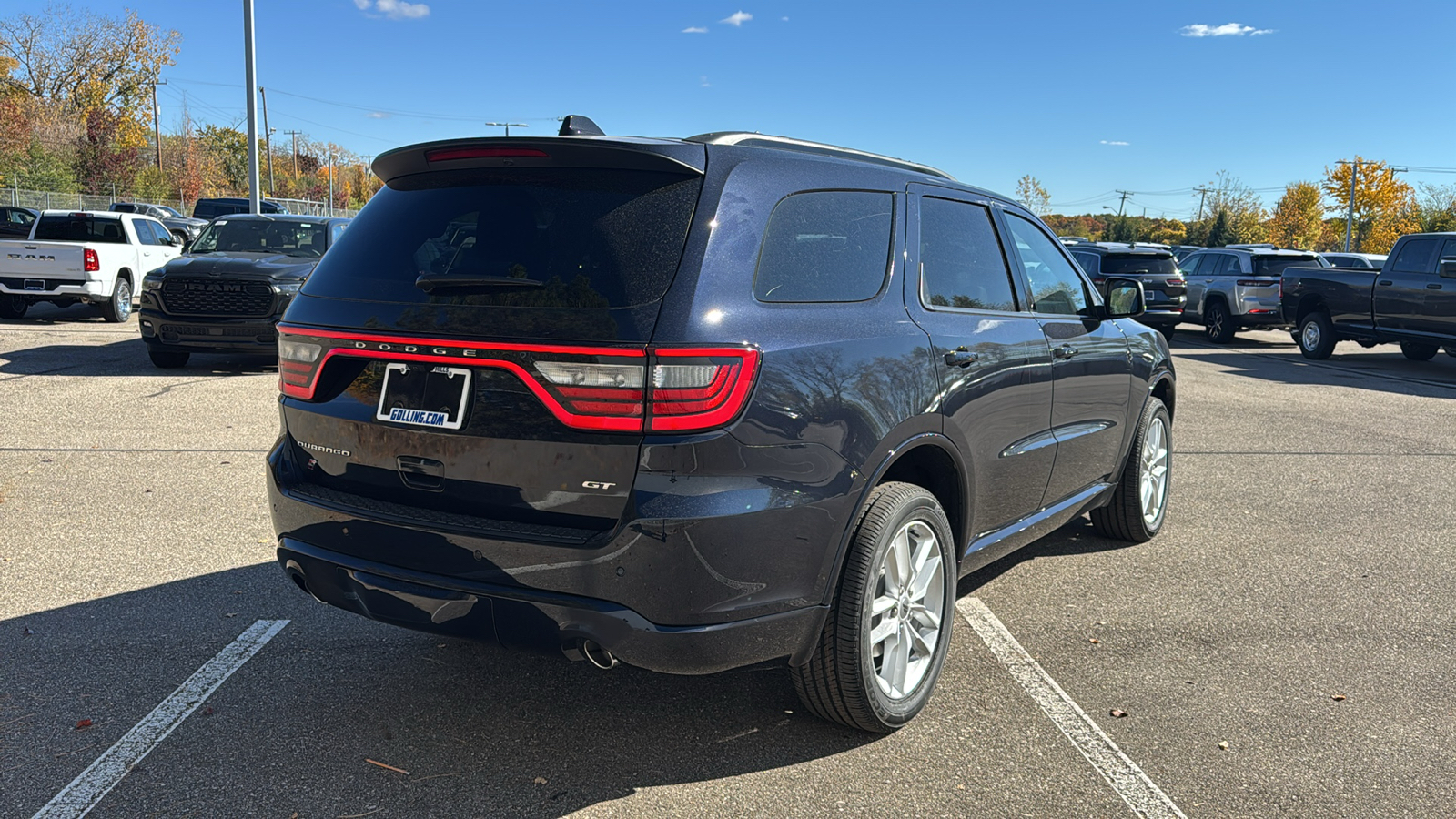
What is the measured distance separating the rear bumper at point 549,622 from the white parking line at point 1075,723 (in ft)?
3.41

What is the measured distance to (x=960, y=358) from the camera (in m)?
3.69

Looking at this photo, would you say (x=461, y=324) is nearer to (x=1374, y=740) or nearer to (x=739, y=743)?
(x=739, y=743)

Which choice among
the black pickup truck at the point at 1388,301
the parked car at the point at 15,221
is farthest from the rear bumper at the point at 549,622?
the parked car at the point at 15,221

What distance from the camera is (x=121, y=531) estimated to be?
5500mm

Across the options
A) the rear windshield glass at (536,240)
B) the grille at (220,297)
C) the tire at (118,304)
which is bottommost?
the tire at (118,304)

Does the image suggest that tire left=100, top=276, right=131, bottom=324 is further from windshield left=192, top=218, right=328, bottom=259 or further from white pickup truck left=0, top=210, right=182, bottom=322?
windshield left=192, top=218, right=328, bottom=259

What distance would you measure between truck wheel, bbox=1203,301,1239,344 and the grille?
16.7m

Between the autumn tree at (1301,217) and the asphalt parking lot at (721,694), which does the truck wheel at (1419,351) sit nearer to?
the asphalt parking lot at (721,694)

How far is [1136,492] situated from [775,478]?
339 centimetres

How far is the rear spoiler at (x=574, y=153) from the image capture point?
2994 mm

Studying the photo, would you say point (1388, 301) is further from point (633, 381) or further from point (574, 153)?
point (633, 381)

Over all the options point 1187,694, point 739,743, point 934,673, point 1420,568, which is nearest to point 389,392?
point 739,743

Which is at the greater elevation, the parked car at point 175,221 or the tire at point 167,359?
the parked car at point 175,221

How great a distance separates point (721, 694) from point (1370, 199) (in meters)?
79.9
